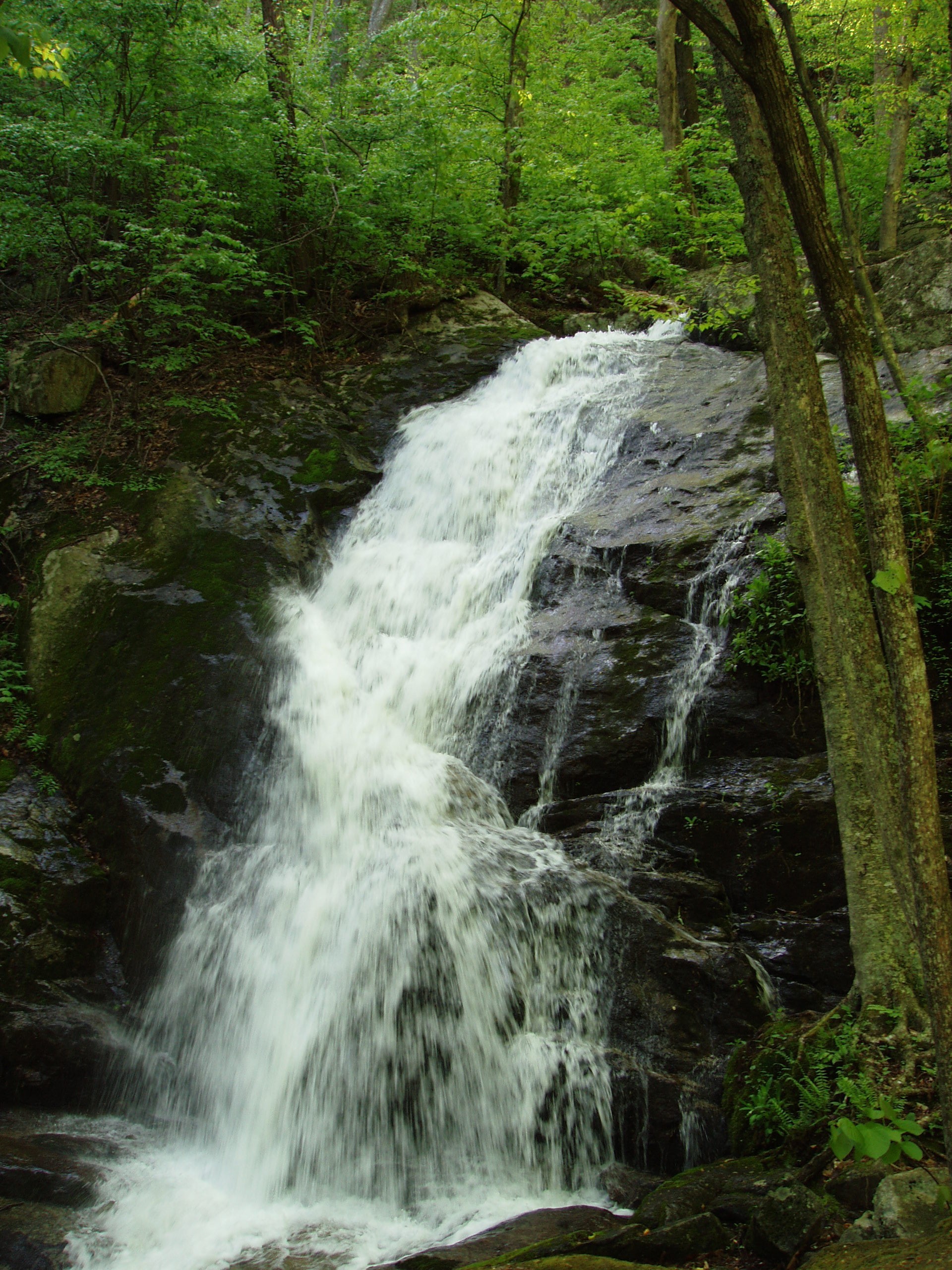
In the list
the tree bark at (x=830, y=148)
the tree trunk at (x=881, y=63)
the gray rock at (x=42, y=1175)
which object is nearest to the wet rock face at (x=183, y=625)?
the gray rock at (x=42, y=1175)

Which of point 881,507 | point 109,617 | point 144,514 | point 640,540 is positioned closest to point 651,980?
point 881,507

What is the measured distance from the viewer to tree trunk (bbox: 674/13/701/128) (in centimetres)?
1491

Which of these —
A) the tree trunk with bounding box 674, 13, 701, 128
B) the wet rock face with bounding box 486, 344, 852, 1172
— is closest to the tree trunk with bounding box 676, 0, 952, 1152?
the wet rock face with bounding box 486, 344, 852, 1172

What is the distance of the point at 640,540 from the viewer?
711 cm

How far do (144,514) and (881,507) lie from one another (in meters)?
7.17

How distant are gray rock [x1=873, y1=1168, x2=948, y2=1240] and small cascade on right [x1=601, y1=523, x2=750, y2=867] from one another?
104 inches

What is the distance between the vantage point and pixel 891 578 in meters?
2.92

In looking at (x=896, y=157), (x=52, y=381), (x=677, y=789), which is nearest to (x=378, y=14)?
(x=896, y=157)

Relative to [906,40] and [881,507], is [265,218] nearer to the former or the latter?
[906,40]

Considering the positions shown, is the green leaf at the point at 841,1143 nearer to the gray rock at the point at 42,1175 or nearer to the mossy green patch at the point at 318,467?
Answer: the gray rock at the point at 42,1175

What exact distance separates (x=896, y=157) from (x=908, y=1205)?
41.2 feet

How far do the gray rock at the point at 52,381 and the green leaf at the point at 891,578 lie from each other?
349 inches

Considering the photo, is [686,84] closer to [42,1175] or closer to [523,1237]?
[523,1237]

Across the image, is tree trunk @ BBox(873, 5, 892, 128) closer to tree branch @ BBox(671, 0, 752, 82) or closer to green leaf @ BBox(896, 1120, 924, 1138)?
tree branch @ BBox(671, 0, 752, 82)
